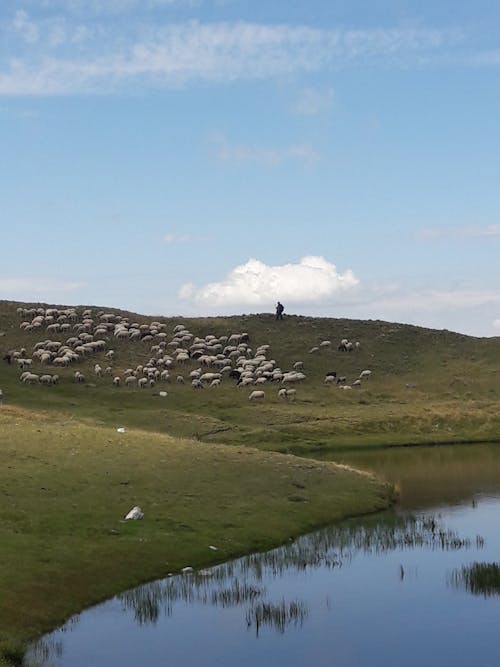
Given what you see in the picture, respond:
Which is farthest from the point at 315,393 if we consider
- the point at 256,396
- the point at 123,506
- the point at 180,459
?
the point at 123,506

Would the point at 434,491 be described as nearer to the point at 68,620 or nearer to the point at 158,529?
the point at 158,529

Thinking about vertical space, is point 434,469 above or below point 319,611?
above

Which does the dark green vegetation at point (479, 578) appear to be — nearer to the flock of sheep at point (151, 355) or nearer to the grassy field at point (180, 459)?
the grassy field at point (180, 459)

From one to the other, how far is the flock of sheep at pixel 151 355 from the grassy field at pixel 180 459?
1.11 m

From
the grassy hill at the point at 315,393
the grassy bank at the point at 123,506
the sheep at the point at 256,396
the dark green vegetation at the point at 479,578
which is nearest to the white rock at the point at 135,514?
the grassy bank at the point at 123,506

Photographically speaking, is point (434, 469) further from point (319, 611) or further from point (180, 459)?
point (319, 611)

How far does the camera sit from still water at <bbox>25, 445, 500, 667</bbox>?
20.7m

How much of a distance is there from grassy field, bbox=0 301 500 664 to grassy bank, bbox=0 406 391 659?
0.26 feet

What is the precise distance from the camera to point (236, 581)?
88.5 ft

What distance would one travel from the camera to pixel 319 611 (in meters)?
24.1

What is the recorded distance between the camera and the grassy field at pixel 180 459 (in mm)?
26719

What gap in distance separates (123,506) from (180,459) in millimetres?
9805

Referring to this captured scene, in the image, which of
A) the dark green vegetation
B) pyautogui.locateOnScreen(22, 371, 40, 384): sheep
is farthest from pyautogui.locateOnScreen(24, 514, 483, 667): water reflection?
pyautogui.locateOnScreen(22, 371, 40, 384): sheep

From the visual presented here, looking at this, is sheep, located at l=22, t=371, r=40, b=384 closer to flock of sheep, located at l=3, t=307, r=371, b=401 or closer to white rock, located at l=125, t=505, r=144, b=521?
flock of sheep, located at l=3, t=307, r=371, b=401
